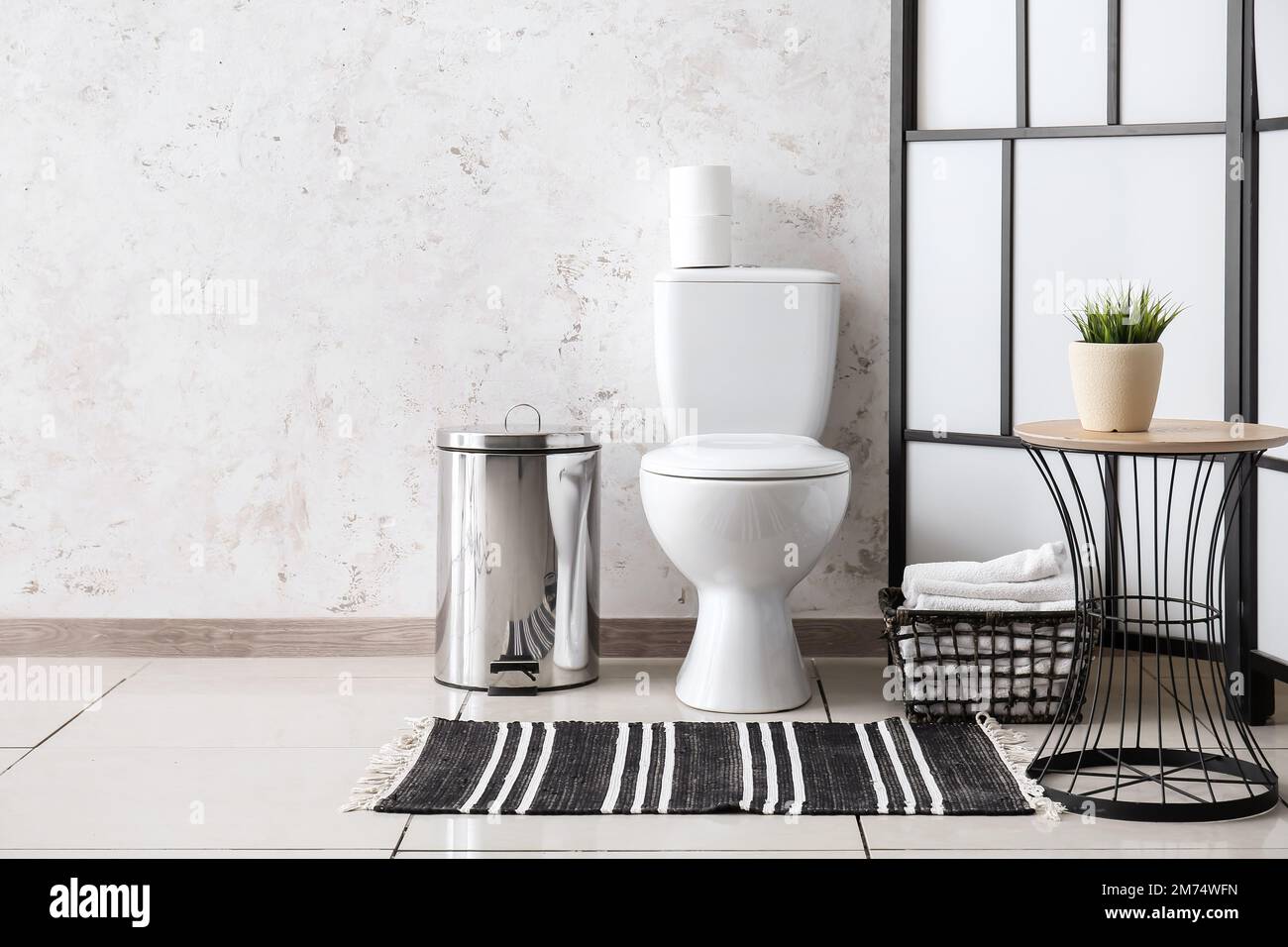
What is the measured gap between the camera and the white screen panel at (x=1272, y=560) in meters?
2.20

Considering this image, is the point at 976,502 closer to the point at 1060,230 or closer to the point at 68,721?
the point at 1060,230

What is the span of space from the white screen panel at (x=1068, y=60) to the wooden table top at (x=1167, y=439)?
2.93ft

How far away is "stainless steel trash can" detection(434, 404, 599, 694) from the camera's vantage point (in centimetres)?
248

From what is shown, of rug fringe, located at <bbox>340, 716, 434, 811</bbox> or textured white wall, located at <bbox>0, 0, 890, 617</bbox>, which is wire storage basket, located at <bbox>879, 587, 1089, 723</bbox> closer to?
textured white wall, located at <bbox>0, 0, 890, 617</bbox>

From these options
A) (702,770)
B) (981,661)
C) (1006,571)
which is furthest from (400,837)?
(1006,571)

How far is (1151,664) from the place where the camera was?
2676 millimetres

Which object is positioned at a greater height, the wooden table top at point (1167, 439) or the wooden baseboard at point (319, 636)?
the wooden table top at point (1167, 439)

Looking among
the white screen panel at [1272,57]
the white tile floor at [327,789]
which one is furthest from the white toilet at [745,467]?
the white screen panel at [1272,57]

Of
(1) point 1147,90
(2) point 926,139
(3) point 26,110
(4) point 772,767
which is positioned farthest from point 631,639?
(3) point 26,110

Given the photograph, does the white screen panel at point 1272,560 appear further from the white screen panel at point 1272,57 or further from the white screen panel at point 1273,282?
the white screen panel at point 1272,57

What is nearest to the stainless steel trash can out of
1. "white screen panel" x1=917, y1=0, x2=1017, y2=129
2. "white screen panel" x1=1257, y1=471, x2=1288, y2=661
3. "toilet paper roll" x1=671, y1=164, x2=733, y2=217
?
"toilet paper roll" x1=671, y1=164, x2=733, y2=217

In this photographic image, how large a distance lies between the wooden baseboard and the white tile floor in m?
0.10
